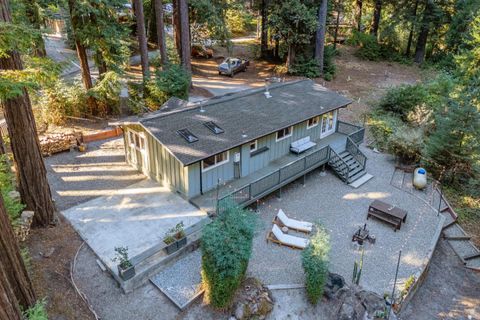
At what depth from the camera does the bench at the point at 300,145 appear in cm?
1562

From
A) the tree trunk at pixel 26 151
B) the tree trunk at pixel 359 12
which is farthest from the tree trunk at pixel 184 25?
the tree trunk at pixel 359 12

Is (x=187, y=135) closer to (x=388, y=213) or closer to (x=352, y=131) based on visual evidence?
(x=388, y=213)

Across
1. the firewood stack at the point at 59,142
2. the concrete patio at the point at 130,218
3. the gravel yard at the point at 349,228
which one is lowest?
the gravel yard at the point at 349,228

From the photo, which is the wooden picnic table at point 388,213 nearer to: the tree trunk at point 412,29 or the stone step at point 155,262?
the stone step at point 155,262

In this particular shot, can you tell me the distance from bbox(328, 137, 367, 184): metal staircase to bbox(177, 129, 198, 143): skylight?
659cm

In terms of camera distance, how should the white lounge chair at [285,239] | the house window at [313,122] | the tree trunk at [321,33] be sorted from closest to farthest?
the white lounge chair at [285,239] → the house window at [313,122] → the tree trunk at [321,33]

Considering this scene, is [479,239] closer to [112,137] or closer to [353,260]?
[353,260]

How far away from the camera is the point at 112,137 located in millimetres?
18578

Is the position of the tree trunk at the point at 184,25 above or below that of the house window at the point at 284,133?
above

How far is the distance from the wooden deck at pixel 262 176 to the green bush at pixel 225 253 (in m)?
3.04

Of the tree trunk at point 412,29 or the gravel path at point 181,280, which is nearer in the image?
the gravel path at point 181,280

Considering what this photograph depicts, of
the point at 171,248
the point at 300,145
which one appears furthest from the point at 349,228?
the point at 171,248

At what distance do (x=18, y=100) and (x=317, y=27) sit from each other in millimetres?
23006

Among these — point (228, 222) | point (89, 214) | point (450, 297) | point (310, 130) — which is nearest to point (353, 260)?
point (450, 297)
